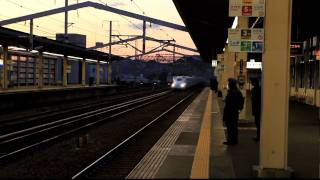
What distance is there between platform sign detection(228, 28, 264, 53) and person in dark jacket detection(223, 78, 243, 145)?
3.23 feet

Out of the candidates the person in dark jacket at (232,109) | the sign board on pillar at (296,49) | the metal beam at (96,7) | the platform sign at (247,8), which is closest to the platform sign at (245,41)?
the platform sign at (247,8)

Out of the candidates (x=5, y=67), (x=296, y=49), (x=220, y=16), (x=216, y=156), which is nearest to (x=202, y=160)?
(x=216, y=156)

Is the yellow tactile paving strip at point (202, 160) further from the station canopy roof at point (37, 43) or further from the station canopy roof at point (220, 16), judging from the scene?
the station canopy roof at point (37, 43)

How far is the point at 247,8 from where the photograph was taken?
41.7 feet

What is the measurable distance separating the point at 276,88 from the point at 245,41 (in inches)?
203

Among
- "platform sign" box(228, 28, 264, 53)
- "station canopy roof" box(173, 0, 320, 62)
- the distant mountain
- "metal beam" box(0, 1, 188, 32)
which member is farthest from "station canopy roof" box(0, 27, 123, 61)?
the distant mountain

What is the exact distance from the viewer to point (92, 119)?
84.5 feet

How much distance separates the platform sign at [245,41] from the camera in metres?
13.6

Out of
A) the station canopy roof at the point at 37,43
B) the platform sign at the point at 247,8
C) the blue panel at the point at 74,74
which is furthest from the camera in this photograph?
the blue panel at the point at 74,74

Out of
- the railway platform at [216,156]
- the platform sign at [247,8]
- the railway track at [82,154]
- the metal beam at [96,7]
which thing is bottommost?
the railway track at [82,154]

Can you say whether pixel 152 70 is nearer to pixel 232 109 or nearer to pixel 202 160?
pixel 232 109

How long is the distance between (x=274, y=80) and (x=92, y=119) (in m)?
17.6

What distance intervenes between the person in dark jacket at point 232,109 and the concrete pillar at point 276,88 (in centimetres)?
437

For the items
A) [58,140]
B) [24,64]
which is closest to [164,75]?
[24,64]
